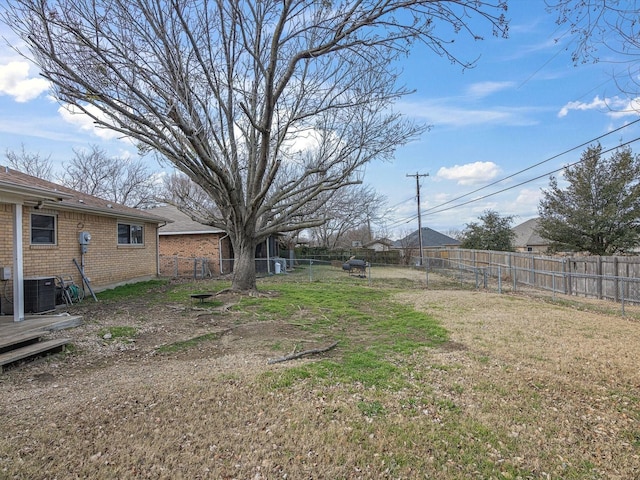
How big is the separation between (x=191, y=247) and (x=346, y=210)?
10840 millimetres

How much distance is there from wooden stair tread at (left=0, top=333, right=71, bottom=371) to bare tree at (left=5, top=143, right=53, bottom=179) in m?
28.4

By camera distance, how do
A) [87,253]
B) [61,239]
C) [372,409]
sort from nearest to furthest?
1. [372,409]
2. [61,239]
3. [87,253]

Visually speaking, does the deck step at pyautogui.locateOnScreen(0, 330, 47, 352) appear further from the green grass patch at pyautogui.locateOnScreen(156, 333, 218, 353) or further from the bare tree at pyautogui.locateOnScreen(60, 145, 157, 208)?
the bare tree at pyautogui.locateOnScreen(60, 145, 157, 208)

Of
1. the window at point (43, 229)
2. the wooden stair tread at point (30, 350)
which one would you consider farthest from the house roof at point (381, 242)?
the wooden stair tread at point (30, 350)

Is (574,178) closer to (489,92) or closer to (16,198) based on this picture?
(489,92)

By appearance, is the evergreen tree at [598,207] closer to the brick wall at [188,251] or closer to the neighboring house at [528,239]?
the neighboring house at [528,239]

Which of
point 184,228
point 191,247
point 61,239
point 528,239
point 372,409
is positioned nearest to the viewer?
point 372,409

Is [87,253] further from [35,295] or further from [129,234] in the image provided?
[35,295]

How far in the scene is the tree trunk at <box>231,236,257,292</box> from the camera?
1132 cm

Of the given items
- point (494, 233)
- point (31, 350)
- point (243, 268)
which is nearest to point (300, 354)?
point (31, 350)

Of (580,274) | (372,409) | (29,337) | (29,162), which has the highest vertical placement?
(29,162)

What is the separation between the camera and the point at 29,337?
5215mm

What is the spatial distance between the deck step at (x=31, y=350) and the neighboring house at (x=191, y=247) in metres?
11.9

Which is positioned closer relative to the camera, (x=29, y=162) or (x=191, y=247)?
(x=191, y=247)
